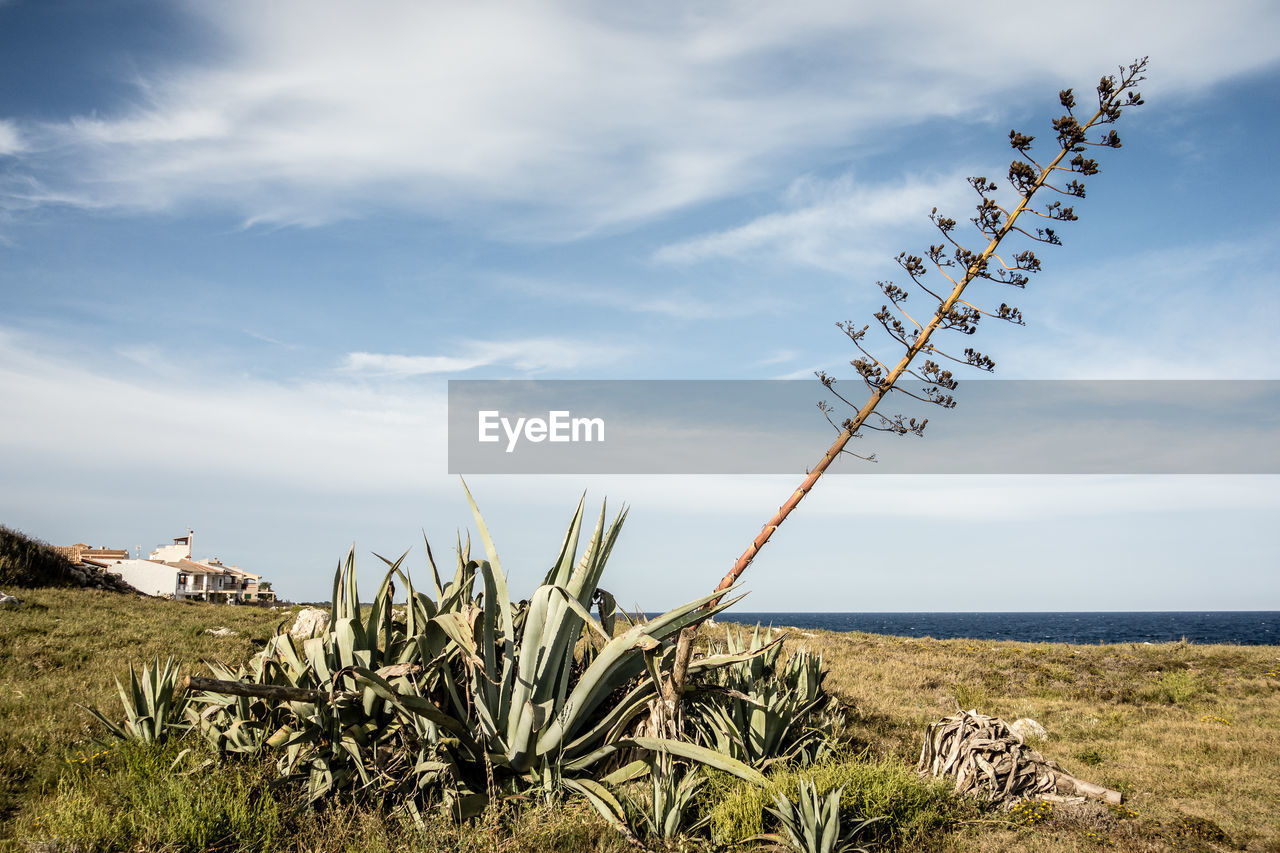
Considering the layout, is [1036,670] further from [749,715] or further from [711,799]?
[711,799]

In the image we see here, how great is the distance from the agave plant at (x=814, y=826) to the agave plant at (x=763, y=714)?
2.65 ft

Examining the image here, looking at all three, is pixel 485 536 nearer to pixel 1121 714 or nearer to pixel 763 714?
pixel 763 714

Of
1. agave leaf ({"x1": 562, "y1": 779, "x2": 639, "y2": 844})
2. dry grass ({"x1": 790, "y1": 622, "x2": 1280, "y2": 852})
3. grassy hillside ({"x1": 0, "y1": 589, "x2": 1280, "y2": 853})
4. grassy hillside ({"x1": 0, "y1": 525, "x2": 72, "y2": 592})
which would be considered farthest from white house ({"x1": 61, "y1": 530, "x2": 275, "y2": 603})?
agave leaf ({"x1": 562, "y1": 779, "x2": 639, "y2": 844})

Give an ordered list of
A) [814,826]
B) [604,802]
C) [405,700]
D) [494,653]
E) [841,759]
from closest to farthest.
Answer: [814,826]
[405,700]
[604,802]
[494,653]
[841,759]

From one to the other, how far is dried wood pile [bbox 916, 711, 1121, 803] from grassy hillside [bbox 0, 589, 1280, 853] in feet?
0.80

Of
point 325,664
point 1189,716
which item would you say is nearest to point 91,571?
point 325,664

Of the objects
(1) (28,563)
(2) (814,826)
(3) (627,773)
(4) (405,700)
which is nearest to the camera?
(2) (814,826)

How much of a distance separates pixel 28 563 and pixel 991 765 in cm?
2200

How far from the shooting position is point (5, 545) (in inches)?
765

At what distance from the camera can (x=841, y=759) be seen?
6.39 meters

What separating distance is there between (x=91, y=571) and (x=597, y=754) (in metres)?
23.2

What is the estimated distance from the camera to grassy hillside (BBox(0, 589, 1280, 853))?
14.6ft

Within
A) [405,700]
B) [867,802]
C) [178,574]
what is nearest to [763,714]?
[867,802]

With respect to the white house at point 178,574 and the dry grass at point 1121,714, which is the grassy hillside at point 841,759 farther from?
the white house at point 178,574
